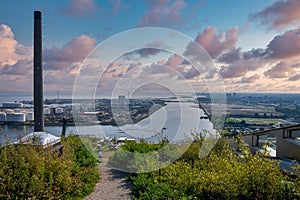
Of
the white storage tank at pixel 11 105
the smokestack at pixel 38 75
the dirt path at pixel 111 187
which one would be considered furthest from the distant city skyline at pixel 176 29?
the white storage tank at pixel 11 105

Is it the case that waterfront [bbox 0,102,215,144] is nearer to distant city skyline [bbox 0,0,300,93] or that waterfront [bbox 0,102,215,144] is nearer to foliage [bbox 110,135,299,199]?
distant city skyline [bbox 0,0,300,93]

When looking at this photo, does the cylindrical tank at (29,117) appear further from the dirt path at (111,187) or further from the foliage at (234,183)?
the foliage at (234,183)

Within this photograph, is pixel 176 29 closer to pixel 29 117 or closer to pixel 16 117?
pixel 29 117

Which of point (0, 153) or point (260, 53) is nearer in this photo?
point (0, 153)

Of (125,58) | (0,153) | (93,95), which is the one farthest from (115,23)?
(0,153)

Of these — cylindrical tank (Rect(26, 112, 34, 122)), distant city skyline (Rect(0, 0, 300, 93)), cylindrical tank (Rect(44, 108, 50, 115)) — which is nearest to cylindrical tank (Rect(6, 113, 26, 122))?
cylindrical tank (Rect(26, 112, 34, 122))

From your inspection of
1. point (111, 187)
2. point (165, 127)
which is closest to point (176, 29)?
point (165, 127)

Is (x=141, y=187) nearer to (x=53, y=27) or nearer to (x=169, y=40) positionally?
(x=169, y=40)
